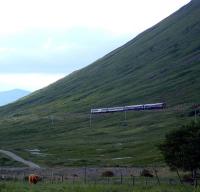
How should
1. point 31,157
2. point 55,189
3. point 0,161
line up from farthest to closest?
point 31,157 < point 0,161 < point 55,189

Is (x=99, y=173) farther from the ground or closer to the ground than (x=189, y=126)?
closer to the ground

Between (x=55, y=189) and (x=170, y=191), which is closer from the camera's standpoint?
(x=170, y=191)


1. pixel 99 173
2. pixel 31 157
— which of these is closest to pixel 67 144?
pixel 31 157

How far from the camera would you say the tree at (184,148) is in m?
71.9

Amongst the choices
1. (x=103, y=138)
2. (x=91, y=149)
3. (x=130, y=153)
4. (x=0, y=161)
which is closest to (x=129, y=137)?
(x=103, y=138)

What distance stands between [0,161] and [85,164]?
2403 centimetres

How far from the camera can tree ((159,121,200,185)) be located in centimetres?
7194

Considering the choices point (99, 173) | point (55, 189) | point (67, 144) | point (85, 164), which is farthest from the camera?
point (67, 144)

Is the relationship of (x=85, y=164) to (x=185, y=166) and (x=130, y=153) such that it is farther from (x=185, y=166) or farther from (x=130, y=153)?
(x=185, y=166)

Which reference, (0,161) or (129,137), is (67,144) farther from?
(0,161)

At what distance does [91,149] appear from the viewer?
163375mm

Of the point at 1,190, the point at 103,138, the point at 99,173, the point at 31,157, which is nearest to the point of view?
the point at 1,190

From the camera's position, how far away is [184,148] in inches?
2859

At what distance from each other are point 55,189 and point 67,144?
130264 millimetres
